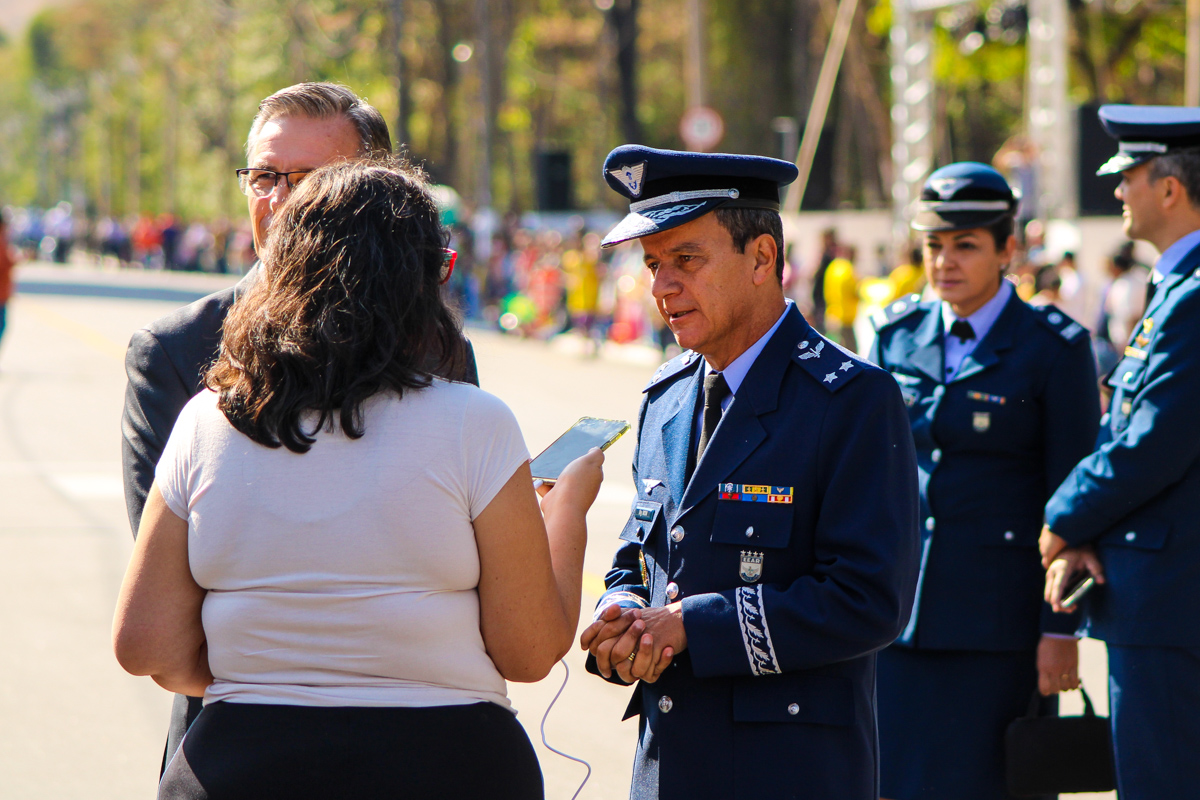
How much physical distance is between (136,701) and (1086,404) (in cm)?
392

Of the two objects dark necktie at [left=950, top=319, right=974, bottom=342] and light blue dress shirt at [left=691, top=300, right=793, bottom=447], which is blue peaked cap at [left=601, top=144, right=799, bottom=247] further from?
dark necktie at [left=950, top=319, right=974, bottom=342]

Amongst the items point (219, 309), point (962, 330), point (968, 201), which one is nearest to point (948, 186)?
point (968, 201)

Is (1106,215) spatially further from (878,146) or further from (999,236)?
(878,146)

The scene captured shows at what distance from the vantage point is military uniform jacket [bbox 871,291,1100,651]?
11.3ft

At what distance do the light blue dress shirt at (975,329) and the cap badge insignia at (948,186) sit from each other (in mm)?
292

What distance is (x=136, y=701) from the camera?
5469 millimetres

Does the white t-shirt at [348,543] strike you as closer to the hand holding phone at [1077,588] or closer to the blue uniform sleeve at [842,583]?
the blue uniform sleeve at [842,583]

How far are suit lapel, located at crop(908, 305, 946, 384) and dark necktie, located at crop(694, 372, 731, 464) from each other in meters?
1.25

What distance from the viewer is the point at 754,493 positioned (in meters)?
2.38

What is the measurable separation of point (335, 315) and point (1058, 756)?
222 centimetres

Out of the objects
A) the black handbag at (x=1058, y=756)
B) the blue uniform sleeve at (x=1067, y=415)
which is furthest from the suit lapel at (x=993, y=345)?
the black handbag at (x=1058, y=756)

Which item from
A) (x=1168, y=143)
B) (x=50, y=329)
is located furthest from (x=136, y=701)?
(x=50, y=329)

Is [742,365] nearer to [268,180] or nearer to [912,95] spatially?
[268,180]

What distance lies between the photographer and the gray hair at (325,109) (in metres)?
2.74
